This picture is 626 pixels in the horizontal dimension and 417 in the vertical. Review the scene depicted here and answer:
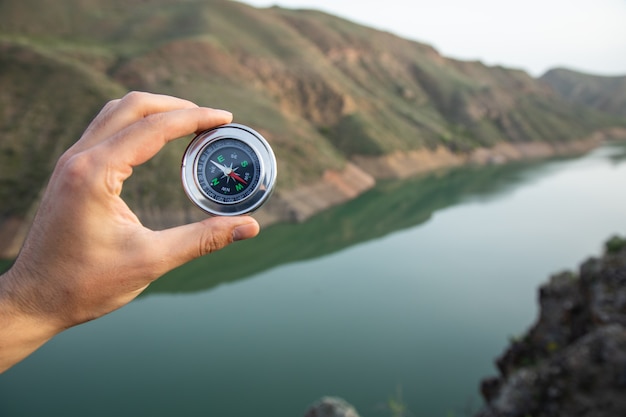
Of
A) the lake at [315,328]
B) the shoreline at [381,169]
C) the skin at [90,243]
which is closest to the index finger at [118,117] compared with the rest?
the skin at [90,243]

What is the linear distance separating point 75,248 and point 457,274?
16.1 metres

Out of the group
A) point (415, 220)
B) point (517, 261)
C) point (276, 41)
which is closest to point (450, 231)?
point (415, 220)

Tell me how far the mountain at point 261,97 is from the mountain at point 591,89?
105ft

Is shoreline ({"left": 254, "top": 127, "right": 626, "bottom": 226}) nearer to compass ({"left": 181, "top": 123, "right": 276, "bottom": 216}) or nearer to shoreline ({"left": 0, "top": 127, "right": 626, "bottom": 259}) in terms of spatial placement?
shoreline ({"left": 0, "top": 127, "right": 626, "bottom": 259})

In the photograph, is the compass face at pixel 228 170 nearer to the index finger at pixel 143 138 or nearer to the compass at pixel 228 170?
the compass at pixel 228 170

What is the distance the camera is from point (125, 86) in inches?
1072

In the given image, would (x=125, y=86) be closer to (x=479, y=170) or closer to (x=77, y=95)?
(x=77, y=95)

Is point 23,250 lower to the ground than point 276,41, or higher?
lower

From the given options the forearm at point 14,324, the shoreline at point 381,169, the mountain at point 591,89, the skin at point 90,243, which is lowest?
the forearm at point 14,324

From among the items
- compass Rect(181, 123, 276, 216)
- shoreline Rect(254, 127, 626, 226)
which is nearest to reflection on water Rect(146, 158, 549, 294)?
shoreline Rect(254, 127, 626, 226)

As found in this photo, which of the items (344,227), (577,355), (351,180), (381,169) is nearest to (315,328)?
(577,355)

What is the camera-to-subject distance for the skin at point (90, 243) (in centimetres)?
156

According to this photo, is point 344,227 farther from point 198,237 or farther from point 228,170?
point 198,237

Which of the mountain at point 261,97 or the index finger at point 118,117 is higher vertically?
the mountain at point 261,97
